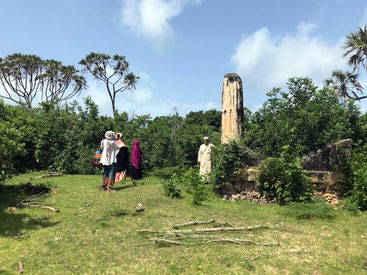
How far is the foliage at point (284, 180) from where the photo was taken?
731 centimetres

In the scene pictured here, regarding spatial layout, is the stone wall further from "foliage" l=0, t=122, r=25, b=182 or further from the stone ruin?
"foliage" l=0, t=122, r=25, b=182

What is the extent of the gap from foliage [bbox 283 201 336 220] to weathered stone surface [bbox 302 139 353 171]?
1.36 m

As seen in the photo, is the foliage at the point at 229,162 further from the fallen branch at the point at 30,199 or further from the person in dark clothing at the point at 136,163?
the fallen branch at the point at 30,199

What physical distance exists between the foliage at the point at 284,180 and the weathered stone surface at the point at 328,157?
0.57 metres

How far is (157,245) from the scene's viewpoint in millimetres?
4746

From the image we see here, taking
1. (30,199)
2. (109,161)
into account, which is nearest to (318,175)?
(109,161)

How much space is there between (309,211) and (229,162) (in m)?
2.53

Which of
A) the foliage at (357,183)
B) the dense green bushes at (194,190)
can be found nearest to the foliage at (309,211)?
the foliage at (357,183)

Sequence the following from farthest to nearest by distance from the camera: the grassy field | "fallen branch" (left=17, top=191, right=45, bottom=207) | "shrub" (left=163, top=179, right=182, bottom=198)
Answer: "shrub" (left=163, top=179, right=182, bottom=198), "fallen branch" (left=17, top=191, right=45, bottom=207), the grassy field

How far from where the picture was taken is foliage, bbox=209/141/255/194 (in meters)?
8.30

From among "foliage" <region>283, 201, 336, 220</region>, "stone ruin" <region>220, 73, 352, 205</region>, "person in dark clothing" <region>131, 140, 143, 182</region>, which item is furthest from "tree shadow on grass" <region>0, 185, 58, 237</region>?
"foliage" <region>283, 201, 336, 220</region>

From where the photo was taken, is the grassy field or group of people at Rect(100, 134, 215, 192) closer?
the grassy field

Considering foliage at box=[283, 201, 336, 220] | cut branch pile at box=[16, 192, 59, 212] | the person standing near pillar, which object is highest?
the person standing near pillar

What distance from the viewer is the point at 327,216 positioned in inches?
253
